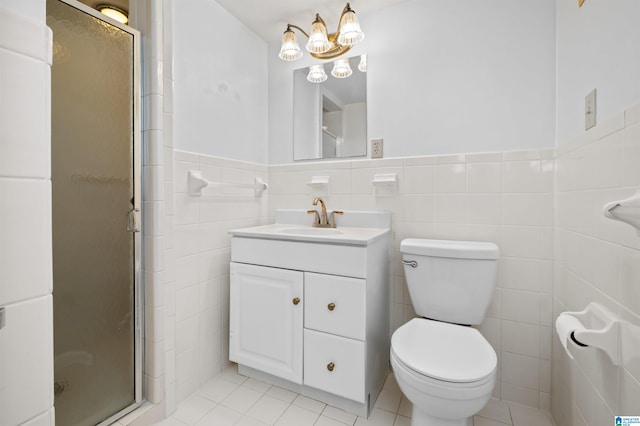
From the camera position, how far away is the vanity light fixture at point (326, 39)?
64.6 inches

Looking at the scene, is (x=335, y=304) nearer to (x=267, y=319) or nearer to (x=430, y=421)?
(x=267, y=319)

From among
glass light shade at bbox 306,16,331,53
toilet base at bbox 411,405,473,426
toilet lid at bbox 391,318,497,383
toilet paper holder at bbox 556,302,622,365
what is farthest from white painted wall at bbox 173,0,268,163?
toilet paper holder at bbox 556,302,622,365

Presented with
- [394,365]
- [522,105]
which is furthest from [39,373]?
[522,105]

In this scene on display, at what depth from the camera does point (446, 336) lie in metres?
1.28

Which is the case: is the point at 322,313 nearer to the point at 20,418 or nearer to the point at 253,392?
the point at 253,392

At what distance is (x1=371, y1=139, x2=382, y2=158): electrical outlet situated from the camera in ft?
5.92

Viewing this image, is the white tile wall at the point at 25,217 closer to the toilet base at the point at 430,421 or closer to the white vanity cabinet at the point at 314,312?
the white vanity cabinet at the point at 314,312

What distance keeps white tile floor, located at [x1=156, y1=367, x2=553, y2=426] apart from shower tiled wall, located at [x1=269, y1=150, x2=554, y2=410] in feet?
0.44

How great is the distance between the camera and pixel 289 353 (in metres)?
1.50

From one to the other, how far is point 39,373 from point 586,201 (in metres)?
1.52

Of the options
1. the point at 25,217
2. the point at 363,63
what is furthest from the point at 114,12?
the point at 25,217

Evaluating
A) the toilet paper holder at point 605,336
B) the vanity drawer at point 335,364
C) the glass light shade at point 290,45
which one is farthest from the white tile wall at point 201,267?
the toilet paper holder at point 605,336

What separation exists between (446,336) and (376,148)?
1.08 m

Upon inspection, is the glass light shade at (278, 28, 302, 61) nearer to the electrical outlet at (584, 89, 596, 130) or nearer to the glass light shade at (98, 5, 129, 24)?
the glass light shade at (98, 5, 129, 24)
